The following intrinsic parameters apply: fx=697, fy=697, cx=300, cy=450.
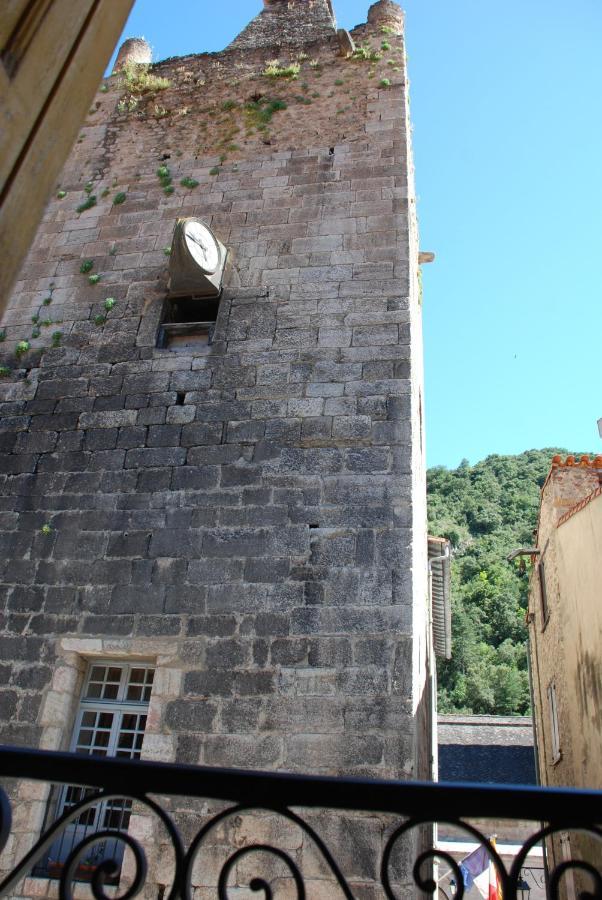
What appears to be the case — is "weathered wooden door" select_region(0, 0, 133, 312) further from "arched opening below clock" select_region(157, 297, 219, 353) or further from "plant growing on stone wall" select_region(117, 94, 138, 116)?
"plant growing on stone wall" select_region(117, 94, 138, 116)

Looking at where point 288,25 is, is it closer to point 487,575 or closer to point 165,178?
point 165,178

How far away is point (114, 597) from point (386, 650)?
201 cm

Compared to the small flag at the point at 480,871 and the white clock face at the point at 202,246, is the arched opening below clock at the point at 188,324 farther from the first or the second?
the small flag at the point at 480,871

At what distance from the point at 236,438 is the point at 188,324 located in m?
1.33

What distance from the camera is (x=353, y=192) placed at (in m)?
6.61

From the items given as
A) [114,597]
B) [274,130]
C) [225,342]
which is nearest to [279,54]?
[274,130]

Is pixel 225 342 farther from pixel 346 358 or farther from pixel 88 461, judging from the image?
pixel 88 461

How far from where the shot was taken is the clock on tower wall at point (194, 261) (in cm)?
610

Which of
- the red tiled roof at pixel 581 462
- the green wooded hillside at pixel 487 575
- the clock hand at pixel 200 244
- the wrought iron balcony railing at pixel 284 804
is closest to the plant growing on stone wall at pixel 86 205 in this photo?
the clock hand at pixel 200 244

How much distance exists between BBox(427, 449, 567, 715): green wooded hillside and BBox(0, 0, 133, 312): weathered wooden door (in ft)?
103

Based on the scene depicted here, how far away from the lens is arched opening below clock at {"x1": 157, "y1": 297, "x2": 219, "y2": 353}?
6168 millimetres

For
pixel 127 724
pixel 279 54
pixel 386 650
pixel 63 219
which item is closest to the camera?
pixel 386 650

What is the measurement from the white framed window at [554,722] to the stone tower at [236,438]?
553 centimetres

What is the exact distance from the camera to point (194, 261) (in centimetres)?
612
